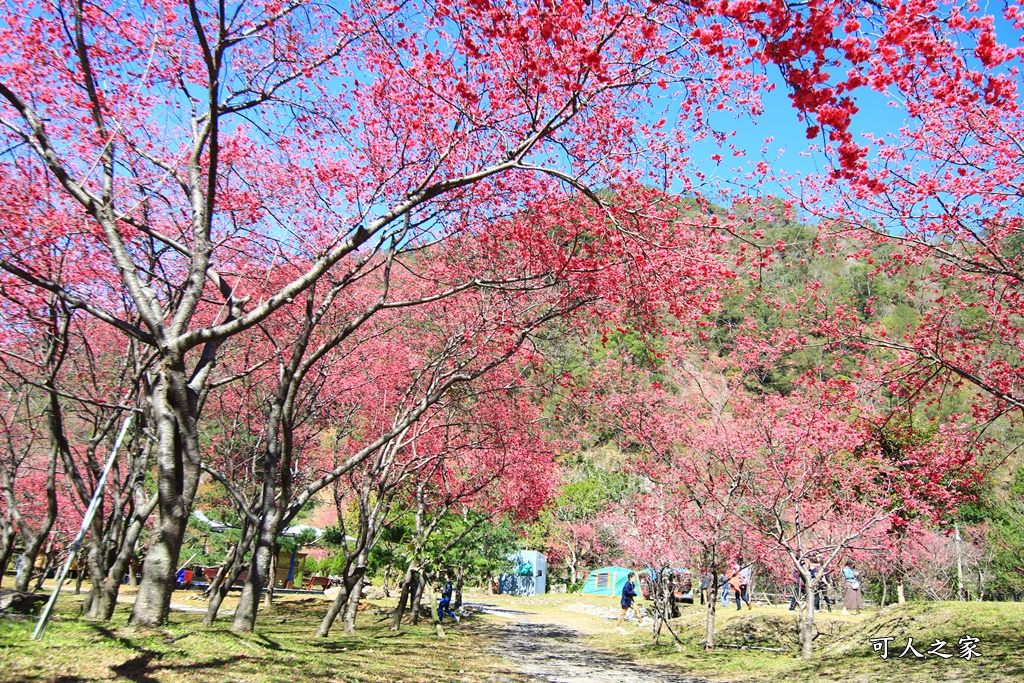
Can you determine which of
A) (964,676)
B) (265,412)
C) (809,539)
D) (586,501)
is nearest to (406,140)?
(265,412)

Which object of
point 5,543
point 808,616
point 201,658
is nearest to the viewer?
point 201,658

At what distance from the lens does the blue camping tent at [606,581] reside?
32406mm

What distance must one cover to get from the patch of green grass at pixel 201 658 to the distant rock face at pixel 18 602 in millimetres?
1614

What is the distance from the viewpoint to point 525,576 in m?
34.8

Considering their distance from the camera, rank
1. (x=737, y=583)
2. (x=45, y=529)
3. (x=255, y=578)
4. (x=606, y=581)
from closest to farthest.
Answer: (x=255, y=578)
(x=45, y=529)
(x=737, y=583)
(x=606, y=581)

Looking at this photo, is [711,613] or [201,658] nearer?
[201,658]

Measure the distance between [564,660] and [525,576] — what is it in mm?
24579

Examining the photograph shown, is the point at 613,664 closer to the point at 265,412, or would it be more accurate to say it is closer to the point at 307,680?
the point at 307,680

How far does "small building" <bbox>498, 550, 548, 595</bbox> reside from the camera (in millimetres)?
34688

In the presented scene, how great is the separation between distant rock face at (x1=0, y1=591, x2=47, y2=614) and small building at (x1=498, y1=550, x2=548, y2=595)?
91.6ft

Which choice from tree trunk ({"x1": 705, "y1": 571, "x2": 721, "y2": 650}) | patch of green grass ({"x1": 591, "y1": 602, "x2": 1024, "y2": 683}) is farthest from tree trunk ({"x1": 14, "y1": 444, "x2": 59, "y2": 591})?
tree trunk ({"x1": 705, "y1": 571, "x2": 721, "y2": 650})

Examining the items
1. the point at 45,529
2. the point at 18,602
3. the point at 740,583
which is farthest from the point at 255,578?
the point at 740,583

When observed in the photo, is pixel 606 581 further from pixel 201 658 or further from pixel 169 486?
pixel 169 486

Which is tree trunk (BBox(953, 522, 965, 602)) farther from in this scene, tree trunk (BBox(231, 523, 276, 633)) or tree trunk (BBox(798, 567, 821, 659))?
tree trunk (BBox(231, 523, 276, 633))
